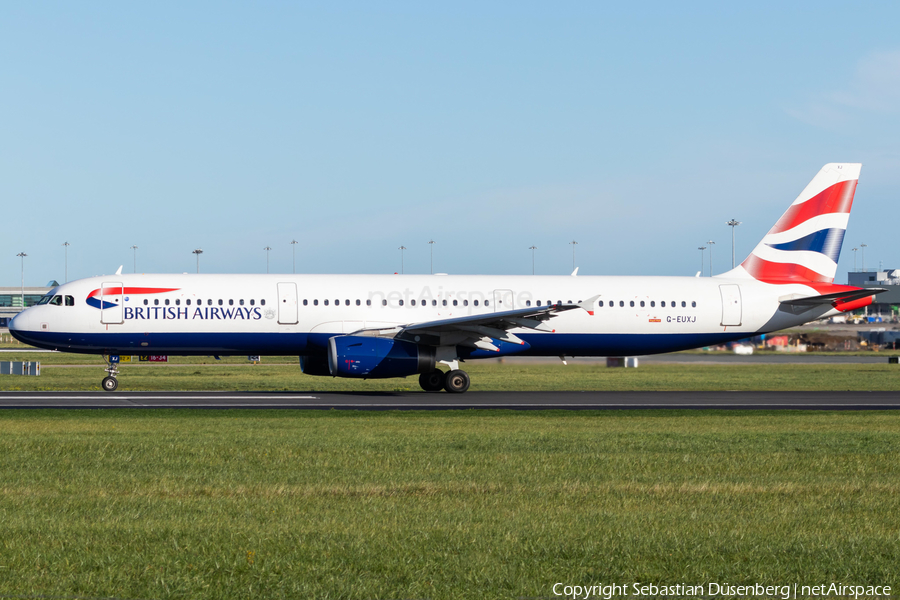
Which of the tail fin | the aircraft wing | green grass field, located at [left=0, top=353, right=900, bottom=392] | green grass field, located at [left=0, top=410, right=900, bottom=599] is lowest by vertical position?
green grass field, located at [left=0, top=353, right=900, bottom=392]

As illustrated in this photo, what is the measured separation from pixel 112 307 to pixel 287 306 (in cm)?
562

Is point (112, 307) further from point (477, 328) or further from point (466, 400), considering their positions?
point (466, 400)

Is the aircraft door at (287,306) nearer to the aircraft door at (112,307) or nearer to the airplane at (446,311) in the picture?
the airplane at (446,311)

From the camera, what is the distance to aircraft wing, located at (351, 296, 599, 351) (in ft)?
95.8

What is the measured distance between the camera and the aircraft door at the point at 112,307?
3036cm

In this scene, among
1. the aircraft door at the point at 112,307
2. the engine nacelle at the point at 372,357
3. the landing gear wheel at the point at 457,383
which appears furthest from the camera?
the landing gear wheel at the point at 457,383

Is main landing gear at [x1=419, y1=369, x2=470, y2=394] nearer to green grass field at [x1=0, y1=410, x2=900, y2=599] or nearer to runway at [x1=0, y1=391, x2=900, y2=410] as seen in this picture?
runway at [x1=0, y1=391, x2=900, y2=410]

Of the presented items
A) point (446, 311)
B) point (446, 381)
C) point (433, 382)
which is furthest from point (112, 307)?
point (446, 381)

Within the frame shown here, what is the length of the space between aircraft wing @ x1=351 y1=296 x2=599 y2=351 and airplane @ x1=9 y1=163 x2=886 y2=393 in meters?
0.06

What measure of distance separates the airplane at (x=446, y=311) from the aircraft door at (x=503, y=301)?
0.05 meters

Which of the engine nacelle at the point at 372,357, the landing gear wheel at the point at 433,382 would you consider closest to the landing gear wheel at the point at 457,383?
the landing gear wheel at the point at 433,382

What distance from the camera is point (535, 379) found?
39.8m

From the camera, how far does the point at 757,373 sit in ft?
149

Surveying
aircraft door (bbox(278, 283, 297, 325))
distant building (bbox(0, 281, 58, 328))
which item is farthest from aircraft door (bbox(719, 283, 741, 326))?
distant building (bbox(0, 281, 58, 328))
